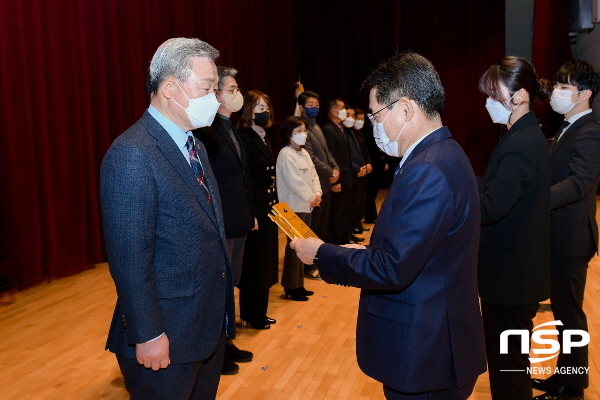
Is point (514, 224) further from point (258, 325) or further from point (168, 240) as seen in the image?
point (258, 325)

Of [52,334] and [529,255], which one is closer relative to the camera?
[529,255]

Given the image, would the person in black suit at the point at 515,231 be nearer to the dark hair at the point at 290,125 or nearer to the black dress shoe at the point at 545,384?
the black dress shoe at the point at 545,384

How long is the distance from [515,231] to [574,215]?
28.0 inches

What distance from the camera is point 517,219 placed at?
219 centimetres

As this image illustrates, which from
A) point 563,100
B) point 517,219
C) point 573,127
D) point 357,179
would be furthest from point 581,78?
point 357,179

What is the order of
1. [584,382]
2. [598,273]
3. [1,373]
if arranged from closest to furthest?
[584,382] < [1,373] < [598,273]

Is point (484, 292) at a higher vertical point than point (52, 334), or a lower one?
higher

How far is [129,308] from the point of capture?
161cm

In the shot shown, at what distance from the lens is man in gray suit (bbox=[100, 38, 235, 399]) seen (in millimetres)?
1597

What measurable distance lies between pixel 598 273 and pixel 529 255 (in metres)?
3.73

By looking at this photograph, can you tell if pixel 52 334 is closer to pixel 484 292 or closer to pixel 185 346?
pixel 185 346

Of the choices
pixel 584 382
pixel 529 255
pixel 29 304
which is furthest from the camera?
pixel 29 304

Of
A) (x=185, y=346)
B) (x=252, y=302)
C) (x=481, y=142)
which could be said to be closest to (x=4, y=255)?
(x=252, y=302)

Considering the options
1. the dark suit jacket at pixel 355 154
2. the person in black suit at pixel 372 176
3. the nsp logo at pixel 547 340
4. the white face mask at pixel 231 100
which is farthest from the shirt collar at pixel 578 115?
the person in black suit at pixel 372 176
